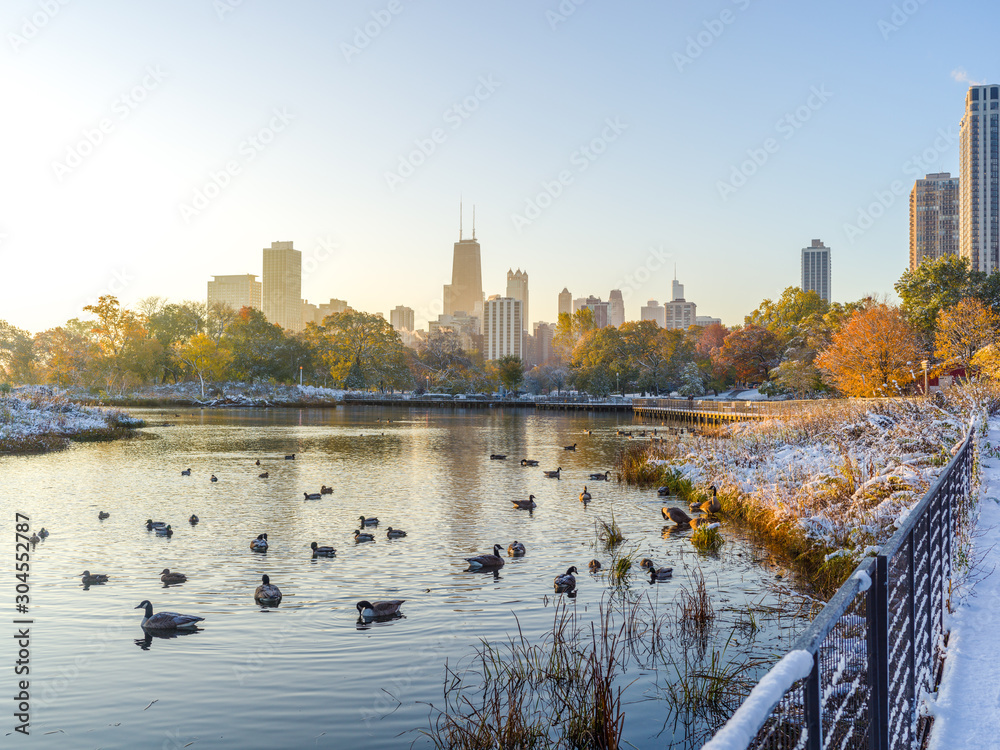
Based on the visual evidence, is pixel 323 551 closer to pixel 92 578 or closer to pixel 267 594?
pixel 267 594

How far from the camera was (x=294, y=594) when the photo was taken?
11172mm

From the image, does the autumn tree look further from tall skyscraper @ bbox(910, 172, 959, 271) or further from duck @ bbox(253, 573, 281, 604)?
tall skyscraper @ bbox(910, 172, 959, 271)

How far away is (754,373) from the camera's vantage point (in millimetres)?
88438

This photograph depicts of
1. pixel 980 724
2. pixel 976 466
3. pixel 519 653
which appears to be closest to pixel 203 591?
pixel 519 653

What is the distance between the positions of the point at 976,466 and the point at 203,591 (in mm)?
13188

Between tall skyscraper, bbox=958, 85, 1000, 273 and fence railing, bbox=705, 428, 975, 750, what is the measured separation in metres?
200

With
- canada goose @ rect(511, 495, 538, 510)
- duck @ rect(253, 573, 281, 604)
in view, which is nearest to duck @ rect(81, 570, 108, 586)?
duck @ rect(253, 573, 281, 604)

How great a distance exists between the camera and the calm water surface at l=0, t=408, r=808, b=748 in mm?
7230

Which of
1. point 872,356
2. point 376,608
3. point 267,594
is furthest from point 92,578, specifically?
point 872,356

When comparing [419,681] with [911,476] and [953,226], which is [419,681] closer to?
[911,476]

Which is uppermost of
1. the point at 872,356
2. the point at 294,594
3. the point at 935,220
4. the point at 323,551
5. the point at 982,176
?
the point at 982,176

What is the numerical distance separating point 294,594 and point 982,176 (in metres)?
211

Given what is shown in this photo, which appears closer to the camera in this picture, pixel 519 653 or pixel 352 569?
pixel 519 653

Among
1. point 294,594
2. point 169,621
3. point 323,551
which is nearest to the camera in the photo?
point 169,621
